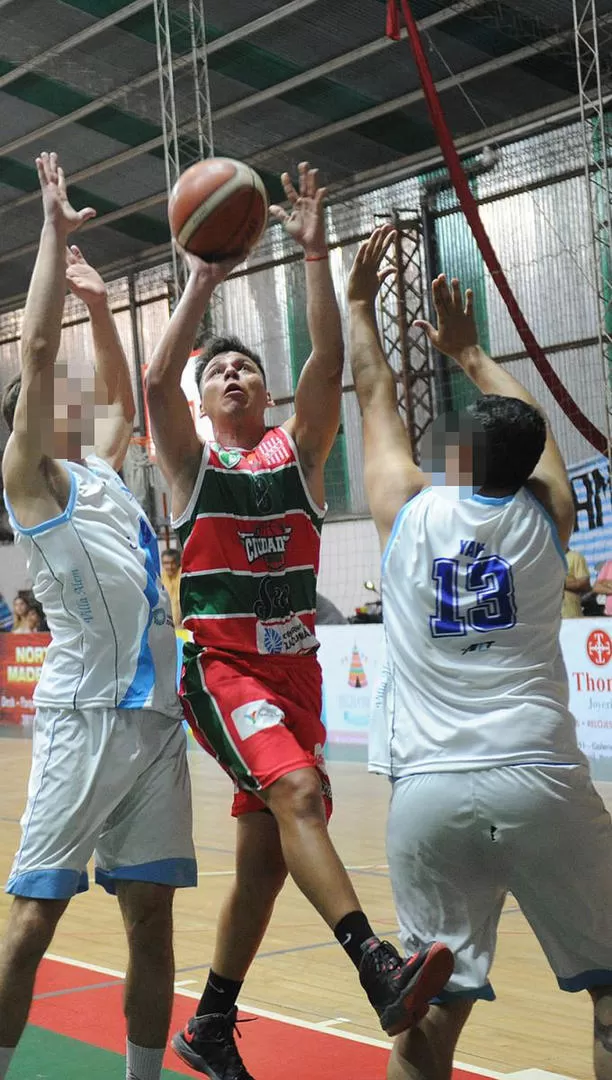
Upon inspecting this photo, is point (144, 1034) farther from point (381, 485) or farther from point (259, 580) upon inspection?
point (381, 485)

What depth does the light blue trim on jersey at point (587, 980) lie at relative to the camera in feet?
8.92

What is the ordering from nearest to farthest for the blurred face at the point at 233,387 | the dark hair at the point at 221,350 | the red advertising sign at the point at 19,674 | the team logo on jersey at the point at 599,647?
the blurred face at the point at 233,387 < the dark hair at the point at 221,350 < the team logo on jersey at the point at 599,647 < the red advertising sign at the point at 19,674

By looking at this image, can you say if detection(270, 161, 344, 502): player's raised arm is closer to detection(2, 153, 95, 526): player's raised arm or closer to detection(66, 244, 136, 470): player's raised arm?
detection(66, 244, 136, 470): player's raised arm

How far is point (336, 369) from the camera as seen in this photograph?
385 centimetres

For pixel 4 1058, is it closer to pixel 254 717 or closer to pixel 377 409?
pixel 254 717

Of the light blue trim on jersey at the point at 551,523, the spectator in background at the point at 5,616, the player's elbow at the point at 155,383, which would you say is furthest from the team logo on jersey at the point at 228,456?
the spectator in background at the point at 5,616

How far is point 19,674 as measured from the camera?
1625 cm

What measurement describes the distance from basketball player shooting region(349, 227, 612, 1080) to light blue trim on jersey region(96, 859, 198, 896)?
740 millimetres

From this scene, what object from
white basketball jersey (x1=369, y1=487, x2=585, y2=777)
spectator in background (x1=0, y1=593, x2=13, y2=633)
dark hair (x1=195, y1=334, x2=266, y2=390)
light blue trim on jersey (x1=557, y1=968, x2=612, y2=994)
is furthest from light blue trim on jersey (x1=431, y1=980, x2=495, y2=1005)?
spectator in background (x1=0, y1=593, x2=13, y2=633)

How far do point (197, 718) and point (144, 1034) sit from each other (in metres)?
0.81

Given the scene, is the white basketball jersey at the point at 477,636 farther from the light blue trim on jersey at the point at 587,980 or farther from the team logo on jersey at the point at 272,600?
the team logo on jersey at the point at 272,600

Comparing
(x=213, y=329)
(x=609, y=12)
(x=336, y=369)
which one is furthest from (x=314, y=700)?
(x=609, y=12)

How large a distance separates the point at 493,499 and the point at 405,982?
1.00 m

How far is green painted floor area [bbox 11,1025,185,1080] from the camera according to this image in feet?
12.5
